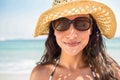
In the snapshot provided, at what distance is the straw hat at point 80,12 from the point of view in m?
1.29

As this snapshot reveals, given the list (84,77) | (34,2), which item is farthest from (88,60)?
(34,2)

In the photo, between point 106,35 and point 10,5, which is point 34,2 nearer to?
point 10,5

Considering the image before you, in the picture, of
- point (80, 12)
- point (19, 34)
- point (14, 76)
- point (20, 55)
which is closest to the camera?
point (80, 12)

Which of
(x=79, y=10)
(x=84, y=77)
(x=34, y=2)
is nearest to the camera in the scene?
(x=79, y=10)

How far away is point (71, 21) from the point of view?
1.33 meters

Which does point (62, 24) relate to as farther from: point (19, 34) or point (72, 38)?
point (19, 34)

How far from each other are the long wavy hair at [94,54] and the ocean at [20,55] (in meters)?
0.94

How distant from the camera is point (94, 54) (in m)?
1.51

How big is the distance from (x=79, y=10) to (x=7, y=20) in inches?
64.6

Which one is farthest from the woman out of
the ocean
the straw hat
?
the ocean

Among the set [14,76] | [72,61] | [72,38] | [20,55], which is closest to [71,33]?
[72,38]

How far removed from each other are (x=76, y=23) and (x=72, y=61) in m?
0.22

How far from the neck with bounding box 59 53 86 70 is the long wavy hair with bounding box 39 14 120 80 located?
23 millimetres

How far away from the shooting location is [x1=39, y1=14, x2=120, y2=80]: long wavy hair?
4.76ft
